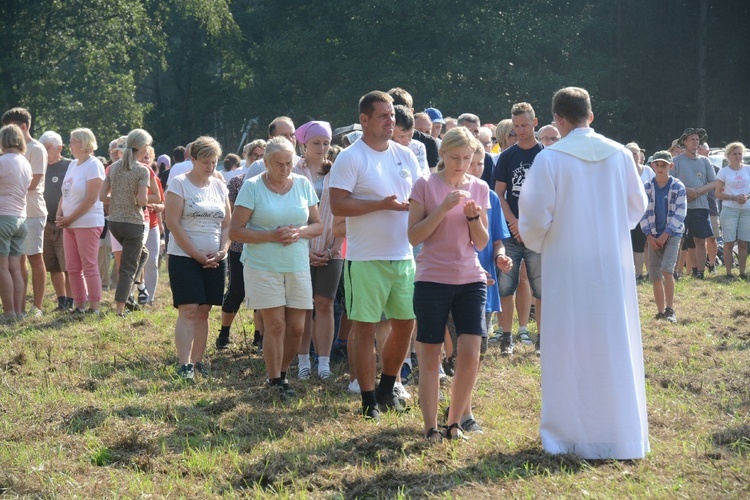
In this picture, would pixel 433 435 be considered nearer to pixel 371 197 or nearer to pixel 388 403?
pixel 388 403

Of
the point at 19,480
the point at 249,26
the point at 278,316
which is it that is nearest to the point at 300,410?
the point at 278,316

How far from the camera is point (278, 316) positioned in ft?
24.5

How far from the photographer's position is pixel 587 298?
5.68 m

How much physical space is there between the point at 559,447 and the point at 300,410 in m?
2.15

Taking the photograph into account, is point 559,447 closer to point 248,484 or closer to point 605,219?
point 605,219

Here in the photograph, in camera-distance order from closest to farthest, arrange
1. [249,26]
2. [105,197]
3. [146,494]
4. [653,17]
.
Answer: [146,494] → [105,197] → [653,17] → [249,26]

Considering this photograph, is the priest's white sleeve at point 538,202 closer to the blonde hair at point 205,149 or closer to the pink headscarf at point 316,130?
the pink headscarf at point 316,130

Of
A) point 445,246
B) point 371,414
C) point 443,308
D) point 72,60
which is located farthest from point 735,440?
point 72,60

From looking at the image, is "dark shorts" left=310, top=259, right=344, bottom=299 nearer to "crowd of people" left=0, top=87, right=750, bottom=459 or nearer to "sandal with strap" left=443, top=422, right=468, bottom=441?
"crowd of people" left=0, top=87, right=750, bottom=459

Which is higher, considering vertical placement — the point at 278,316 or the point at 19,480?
the point at 278,316

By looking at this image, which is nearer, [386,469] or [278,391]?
[386,469]

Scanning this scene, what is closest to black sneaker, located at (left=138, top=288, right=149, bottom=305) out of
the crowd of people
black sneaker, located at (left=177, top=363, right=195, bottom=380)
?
the crowd of people

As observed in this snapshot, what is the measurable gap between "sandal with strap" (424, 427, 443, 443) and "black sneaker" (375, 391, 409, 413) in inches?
35.6

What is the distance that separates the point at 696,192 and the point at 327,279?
9.43m
